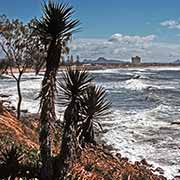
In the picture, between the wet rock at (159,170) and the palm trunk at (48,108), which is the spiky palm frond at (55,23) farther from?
the wet rock at (159,170)

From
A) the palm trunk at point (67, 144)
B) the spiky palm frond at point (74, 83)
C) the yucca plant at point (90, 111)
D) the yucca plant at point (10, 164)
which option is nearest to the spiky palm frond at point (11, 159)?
the yucca plant at point (10, 164)

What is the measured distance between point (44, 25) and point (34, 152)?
13.2 feet

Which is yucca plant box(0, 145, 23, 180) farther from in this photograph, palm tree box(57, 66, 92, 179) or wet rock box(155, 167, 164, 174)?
wet rock box(155, 167, 164, 174)

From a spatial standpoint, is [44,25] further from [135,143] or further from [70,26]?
[135,143]

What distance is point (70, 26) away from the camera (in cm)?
966

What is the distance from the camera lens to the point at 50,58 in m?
9.62

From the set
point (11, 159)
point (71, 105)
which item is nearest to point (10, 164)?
point (11, 159)

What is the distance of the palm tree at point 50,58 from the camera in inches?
375

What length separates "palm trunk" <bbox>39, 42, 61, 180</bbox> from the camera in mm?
9508

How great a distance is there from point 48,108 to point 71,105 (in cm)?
62

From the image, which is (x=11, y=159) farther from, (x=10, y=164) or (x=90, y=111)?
(x=90, y=111)

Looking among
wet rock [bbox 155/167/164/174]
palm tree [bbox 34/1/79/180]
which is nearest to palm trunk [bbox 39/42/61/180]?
palm tree [bbox 34/1/79/180]

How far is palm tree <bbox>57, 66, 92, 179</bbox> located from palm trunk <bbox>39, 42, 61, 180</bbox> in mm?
349

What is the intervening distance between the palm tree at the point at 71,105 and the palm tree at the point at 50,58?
1.20 feet
